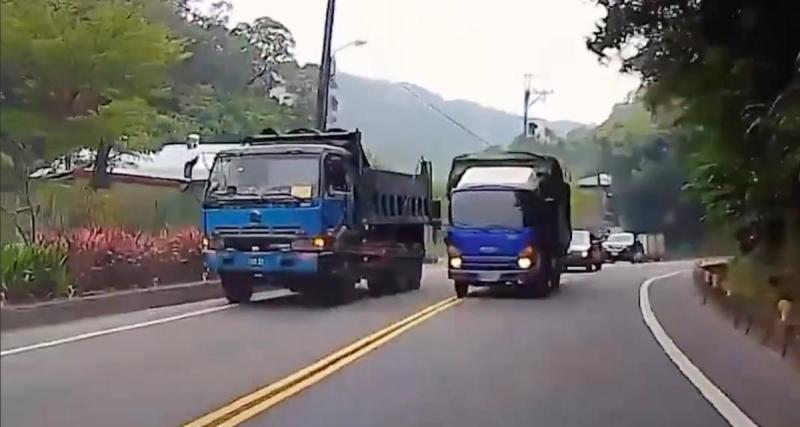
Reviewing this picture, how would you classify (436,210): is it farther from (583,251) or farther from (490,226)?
(583,251)

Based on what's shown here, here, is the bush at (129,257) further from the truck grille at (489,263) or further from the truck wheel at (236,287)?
the truck grille at (489,263)

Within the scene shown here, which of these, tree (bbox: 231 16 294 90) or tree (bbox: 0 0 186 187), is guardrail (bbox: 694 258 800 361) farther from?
tree (bbox: 0 0 186 187)

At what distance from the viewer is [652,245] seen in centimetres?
5247

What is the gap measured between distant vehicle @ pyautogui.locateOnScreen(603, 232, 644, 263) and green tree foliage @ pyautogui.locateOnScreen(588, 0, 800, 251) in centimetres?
2716

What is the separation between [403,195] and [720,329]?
7.37 metres

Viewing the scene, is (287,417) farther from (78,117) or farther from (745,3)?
(745,3)

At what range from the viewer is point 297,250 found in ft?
65.0

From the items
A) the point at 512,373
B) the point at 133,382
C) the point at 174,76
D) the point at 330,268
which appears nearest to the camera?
the point at 133,382

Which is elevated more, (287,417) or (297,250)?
(297,250)

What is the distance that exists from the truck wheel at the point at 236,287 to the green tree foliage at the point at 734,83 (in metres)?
7.13

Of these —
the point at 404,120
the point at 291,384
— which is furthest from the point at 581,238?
the point at 291,384

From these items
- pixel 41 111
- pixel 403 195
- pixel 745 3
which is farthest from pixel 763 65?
pixel 41 111

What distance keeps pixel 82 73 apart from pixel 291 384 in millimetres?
3303

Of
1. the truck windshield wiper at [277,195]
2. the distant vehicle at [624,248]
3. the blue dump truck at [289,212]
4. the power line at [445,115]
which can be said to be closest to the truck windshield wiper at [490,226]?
the power line at [445,115]
